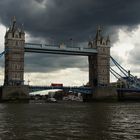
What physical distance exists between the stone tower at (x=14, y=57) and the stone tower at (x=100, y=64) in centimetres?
2693

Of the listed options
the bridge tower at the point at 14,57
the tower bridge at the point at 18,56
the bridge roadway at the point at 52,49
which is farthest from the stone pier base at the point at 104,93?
the bridge tower at the point at 14,57

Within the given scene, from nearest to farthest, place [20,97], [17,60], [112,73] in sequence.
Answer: [20,97] → [17,60] → [112,73]

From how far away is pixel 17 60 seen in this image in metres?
113

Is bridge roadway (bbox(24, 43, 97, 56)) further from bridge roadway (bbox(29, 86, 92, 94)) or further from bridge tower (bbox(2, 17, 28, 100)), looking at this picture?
bridge roadway (bbox(29, 86, 92, 94))

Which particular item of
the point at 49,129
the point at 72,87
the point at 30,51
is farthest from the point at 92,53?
the point at 49,129

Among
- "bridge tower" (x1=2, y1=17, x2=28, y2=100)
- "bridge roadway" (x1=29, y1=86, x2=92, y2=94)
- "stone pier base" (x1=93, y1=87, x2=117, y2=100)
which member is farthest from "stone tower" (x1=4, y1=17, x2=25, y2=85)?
"stone pier base" (x1=93, y1=87, x2=117, y2=100)

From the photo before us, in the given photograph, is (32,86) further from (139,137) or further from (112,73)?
(139,137)

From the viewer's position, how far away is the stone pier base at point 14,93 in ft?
340

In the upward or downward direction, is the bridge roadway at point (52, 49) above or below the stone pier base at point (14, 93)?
above

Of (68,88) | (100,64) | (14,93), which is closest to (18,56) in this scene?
(14,93)

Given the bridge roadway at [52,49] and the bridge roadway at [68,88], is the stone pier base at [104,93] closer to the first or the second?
the bridge roadway at [68,88]

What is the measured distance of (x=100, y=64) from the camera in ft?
413

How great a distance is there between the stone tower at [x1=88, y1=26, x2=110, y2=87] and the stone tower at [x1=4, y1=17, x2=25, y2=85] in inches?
1060

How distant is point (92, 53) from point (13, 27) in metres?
28.2
